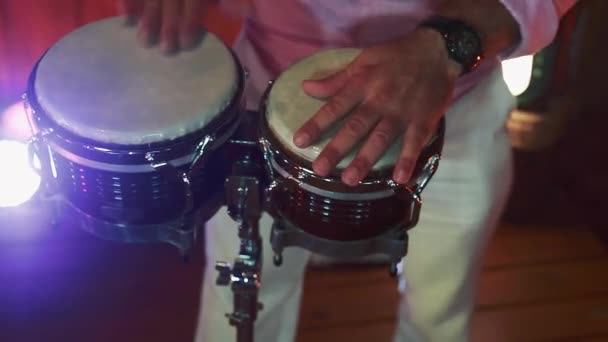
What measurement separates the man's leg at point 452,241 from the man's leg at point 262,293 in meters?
0.17

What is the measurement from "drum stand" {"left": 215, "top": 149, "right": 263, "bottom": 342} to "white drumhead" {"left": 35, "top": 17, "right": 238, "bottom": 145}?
7 cm

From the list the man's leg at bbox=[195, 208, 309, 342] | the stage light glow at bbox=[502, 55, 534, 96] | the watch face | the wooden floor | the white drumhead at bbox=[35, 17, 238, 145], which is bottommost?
the wooden floor

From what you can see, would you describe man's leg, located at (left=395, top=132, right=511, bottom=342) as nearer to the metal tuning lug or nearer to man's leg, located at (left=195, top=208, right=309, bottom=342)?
man's leg, located at (left=195, top=208, right=309, bottom=342)

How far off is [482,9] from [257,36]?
302 mm

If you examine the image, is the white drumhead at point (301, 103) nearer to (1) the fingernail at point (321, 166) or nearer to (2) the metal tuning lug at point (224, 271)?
(1) the fingernail at point (321, 166)

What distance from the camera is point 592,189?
1.59 metres

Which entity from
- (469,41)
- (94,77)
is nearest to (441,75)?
(469,41)

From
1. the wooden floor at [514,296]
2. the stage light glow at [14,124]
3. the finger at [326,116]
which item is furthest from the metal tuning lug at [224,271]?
the stage light glow at [14,124]

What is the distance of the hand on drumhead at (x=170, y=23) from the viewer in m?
0.84

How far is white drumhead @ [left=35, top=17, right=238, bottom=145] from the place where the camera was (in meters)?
0.75

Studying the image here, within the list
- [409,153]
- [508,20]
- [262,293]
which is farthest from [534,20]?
[262,293]

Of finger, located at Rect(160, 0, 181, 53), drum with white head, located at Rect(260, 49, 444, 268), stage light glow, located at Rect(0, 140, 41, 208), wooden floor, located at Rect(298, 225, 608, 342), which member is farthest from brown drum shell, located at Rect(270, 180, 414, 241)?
stage light glow, located at Rect(0, 140, 41, 208)

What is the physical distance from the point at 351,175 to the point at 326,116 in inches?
2.7

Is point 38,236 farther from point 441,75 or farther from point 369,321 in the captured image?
point 441,75
